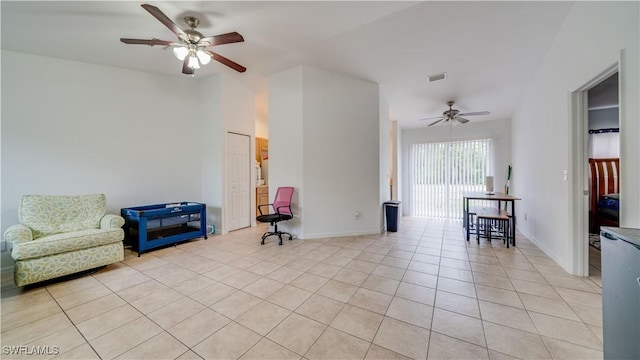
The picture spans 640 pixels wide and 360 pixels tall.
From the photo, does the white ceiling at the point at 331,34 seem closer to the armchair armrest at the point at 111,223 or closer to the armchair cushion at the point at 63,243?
the armchair armrest at the point at 111,223

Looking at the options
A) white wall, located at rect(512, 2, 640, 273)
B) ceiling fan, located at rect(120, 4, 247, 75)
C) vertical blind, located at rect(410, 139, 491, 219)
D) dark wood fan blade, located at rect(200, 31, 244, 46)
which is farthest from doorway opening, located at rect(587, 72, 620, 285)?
ceiling fan, located at rect(120, 4, 247, 75)

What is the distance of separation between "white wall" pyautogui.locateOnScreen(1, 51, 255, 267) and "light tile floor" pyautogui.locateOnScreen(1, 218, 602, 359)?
1.39 meters

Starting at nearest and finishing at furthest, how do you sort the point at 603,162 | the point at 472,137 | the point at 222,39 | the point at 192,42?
the point at 222,39, the point at 192,42, the point at 603,162, the point at 472,137

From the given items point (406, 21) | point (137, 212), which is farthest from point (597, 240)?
point (137, 212)

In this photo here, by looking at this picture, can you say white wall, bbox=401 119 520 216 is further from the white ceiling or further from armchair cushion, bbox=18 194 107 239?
armchair cushion, bbox=18 194 107 239

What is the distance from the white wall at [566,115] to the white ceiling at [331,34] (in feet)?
1.11

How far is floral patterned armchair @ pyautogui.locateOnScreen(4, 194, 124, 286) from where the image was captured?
7.79ft

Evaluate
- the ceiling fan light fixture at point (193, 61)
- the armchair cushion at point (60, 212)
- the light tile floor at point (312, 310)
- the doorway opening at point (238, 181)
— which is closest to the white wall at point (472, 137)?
the light tile floor at point (312, 310)

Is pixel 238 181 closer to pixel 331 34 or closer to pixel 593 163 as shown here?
pixel 331 34

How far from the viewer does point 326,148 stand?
14.0ft

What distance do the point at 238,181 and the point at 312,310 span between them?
347 cm

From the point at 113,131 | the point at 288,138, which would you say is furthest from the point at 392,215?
the point at 113,131

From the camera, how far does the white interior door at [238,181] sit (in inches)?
183

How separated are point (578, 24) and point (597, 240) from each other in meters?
3.74
